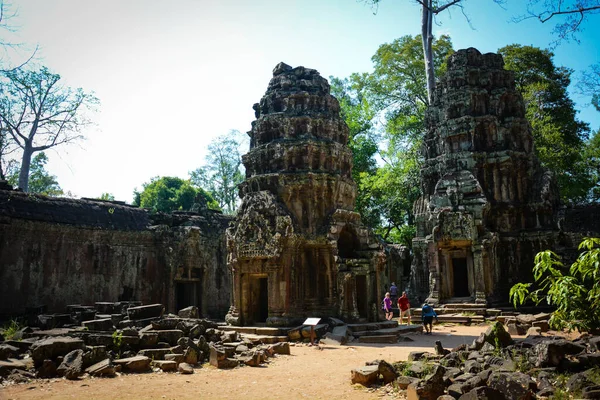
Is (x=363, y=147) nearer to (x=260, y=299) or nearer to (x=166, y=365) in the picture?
(x=260, y=299)

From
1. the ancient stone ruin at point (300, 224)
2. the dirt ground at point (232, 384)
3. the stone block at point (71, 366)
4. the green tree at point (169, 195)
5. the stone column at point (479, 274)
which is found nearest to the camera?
the dirt ground at point (232, 384)

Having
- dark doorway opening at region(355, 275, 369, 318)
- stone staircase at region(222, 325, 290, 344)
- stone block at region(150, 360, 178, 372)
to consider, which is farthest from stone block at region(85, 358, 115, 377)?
dark doorway opening at region(355, 275, 369, 318)

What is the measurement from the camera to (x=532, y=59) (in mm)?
32156

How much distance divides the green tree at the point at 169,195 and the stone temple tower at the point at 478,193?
1895 cm

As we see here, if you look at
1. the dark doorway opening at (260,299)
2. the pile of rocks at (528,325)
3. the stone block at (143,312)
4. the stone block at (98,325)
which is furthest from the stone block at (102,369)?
the pile of rocks at (528,325)

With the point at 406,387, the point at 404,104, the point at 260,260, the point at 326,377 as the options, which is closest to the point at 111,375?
the point at 326,377

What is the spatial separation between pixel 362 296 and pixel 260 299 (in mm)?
3572

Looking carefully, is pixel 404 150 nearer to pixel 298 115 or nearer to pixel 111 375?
pixel 298 115

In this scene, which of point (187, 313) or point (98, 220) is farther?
point (98, 220)

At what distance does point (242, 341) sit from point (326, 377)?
4075mm

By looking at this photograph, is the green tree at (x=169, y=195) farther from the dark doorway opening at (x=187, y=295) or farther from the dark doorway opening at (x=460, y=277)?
the dark doorway opening at (x=460, y=277)

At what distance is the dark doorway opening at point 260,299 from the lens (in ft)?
53.1

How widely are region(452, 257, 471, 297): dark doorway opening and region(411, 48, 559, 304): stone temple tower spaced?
43 millimetres

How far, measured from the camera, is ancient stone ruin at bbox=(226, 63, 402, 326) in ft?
50.6
